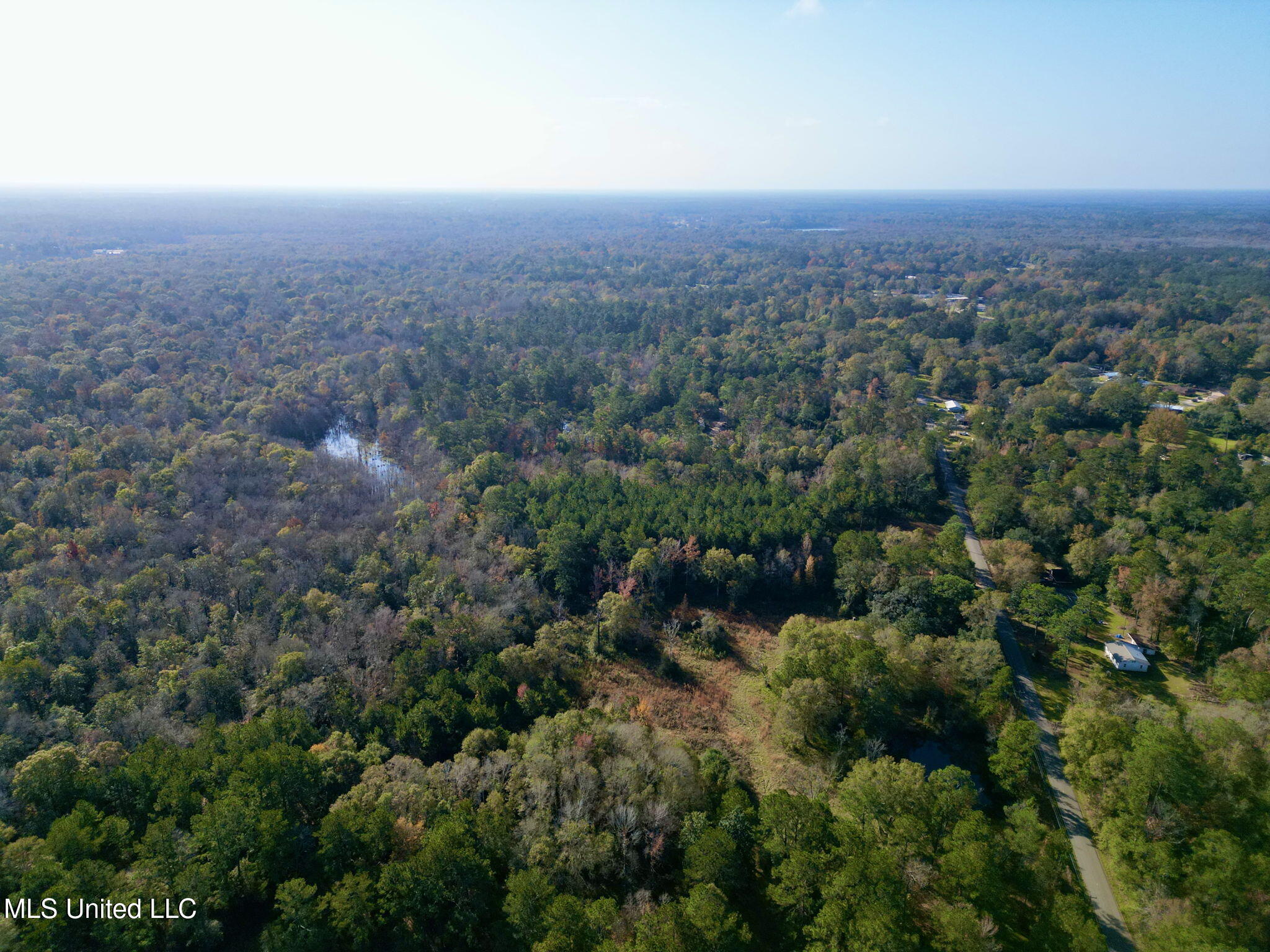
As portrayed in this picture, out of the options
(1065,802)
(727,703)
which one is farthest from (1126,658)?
(727,703)

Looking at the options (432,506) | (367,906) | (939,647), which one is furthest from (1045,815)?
(432,506)

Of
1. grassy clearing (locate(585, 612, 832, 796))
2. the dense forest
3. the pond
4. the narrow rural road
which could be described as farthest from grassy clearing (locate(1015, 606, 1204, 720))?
the pond

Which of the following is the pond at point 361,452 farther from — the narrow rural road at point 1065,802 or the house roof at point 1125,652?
the house roof at point 1125,652

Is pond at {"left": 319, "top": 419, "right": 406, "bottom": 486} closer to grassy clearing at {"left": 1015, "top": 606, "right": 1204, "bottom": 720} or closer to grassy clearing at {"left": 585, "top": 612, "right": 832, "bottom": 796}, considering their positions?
grassy clearing at {"left": 585, "top": 612, "right": 832, "bottom": 796}

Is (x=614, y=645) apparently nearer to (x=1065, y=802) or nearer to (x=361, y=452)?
(x=1065, y=802)

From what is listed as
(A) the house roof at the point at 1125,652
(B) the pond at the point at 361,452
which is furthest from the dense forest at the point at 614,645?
(A) the house roof at the point at 1125,652

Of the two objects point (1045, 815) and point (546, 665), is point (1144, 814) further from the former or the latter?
point (546, 665)
